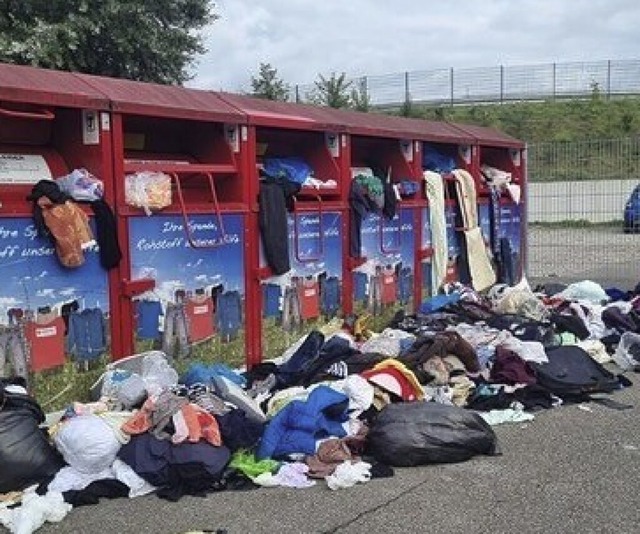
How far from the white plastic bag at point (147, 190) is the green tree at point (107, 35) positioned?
29.5 feet

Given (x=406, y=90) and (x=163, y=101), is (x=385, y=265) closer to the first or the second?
(x=163, y=101)

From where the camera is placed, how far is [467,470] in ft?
15.5

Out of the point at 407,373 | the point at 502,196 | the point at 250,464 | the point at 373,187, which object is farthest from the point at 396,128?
the point at 250,464

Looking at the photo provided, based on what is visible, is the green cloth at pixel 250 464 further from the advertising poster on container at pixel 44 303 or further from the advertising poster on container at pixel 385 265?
the advertising poster on container at pixel 385 265

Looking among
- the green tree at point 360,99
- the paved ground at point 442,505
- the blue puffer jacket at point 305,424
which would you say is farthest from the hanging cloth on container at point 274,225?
the green tree at point 360,99

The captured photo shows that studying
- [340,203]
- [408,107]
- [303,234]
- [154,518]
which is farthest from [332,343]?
[408,107]

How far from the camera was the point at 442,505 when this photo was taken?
13.8 feet

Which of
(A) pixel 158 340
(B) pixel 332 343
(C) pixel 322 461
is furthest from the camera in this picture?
(B) pixel 332 343

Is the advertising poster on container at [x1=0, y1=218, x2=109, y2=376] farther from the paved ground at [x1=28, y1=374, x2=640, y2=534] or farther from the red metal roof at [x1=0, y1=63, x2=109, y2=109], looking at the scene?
the paved ground at [x1=28, y1=374, x2=640, y2=534]

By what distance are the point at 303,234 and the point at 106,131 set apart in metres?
2.18

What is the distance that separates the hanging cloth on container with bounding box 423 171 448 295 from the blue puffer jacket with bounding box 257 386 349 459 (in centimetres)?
419

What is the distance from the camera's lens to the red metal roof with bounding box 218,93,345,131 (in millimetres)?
6672

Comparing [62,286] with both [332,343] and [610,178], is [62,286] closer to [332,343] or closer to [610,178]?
[332,343]

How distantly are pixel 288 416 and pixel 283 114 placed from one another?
2.97 metres
